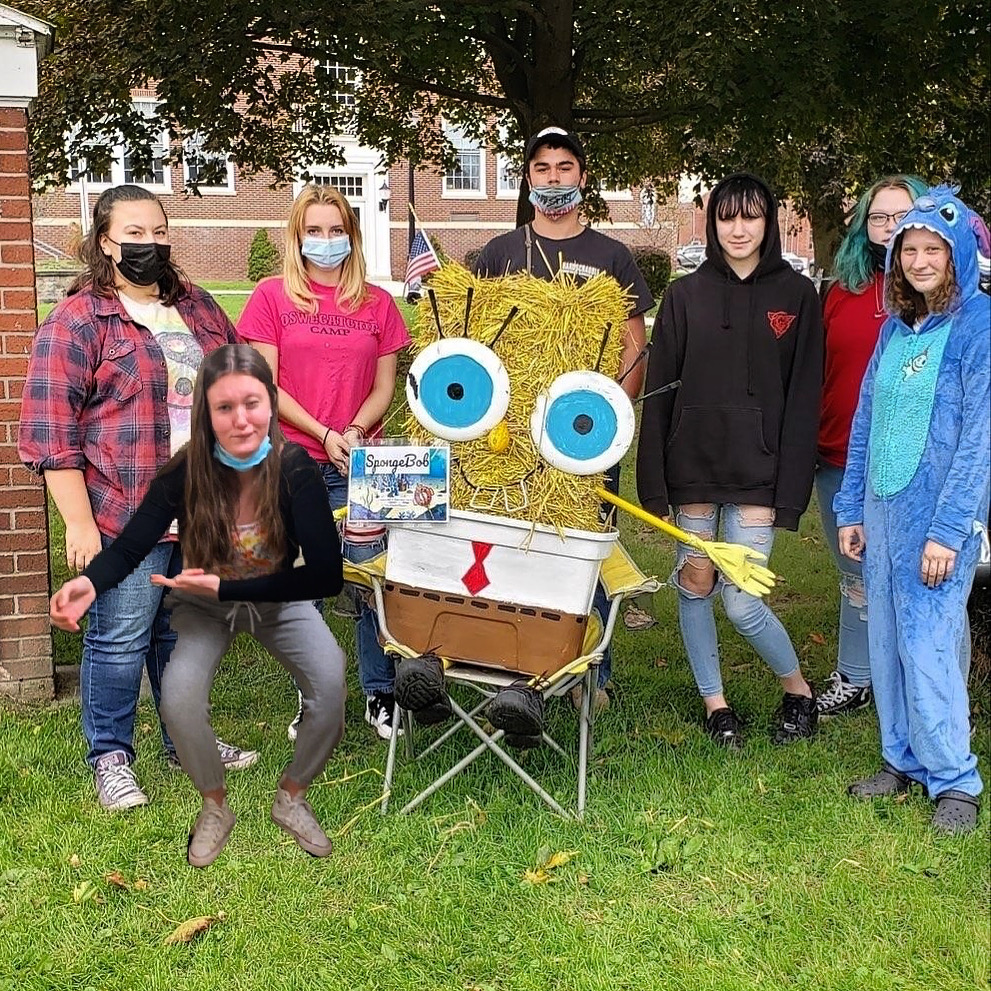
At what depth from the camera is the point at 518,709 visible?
9.70ft

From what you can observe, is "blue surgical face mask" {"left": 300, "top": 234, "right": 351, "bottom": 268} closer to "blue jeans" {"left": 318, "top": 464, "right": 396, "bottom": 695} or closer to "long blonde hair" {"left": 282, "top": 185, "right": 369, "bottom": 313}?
"long blonde hair" {"left": 282, "top": 185, "right": 369, "bottom": 313}

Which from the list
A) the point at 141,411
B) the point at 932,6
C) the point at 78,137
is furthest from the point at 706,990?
the point at 78,137

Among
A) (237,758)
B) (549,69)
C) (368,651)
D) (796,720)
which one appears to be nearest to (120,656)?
(368,651)

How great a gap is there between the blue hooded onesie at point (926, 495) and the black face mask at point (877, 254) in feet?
3.20

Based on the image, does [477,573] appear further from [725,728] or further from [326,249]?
[725,728]

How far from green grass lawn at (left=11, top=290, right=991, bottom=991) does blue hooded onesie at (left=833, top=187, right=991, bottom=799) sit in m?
0.38

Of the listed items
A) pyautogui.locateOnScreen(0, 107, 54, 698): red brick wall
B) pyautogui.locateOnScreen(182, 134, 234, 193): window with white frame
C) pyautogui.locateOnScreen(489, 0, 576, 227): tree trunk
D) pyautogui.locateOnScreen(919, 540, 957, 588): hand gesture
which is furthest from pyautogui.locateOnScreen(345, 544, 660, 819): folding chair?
pyautogui.locateOnScreen(182, 134, 234, 193): window with white frame

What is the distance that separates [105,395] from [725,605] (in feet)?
11.7

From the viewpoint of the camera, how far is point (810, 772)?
5020 mm

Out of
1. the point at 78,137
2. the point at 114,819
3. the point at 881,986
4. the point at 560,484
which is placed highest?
the point at 78,137

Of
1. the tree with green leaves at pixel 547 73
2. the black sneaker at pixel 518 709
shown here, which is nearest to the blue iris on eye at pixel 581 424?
the black sneaker at pixel 518 709

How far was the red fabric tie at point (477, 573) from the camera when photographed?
252cm

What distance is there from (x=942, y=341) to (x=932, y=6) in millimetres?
4745

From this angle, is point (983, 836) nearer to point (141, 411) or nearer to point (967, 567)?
point (967, 567)
